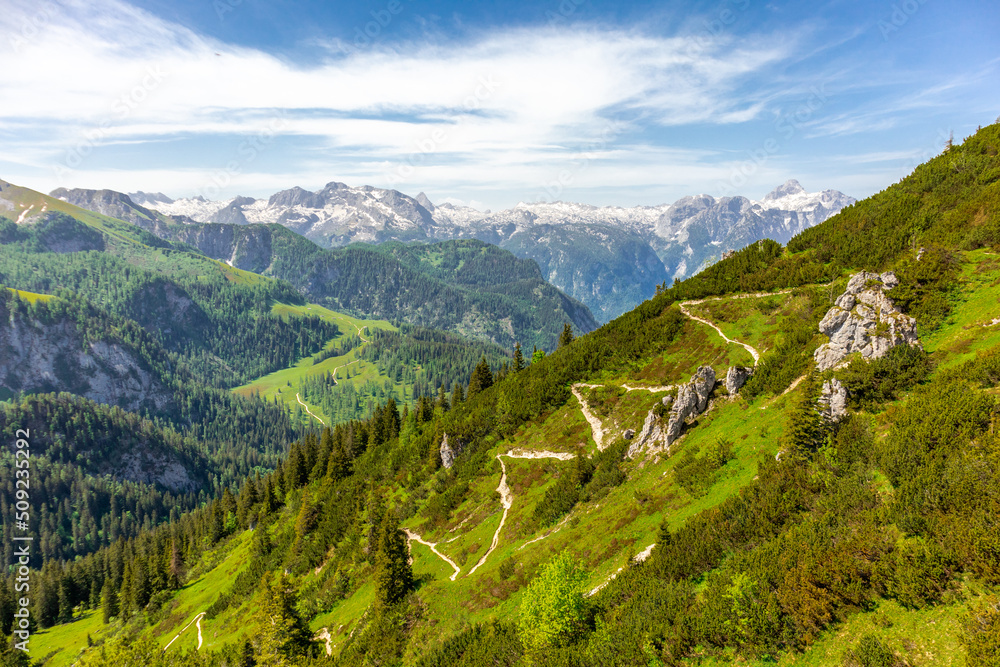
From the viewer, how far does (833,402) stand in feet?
103

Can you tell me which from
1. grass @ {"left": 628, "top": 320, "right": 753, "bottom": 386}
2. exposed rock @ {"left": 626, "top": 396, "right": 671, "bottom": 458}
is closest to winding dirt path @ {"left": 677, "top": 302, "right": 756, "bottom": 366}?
grass @ {"left": 628, "top": 320, "right": 753, "bottom": 386}

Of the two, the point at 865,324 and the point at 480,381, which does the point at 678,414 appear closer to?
the point at 865,324

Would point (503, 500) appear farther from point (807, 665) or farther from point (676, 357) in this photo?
point (807, 665)

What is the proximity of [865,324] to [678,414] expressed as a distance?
16.7 metres

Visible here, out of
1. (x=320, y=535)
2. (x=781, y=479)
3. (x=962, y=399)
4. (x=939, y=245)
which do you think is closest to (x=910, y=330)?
(x=962, y=399)

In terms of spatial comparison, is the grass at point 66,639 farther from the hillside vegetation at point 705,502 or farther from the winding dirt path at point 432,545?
the winding dirt path at point 432,545

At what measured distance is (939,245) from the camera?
4591 cm

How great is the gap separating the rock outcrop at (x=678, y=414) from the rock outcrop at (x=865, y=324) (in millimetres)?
9926

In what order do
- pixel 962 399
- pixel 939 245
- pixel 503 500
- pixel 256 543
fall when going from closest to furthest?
pixel 962 399
pixel 939 245
pixel 503 500
pixel 256 543

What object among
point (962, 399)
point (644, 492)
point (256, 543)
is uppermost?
point (962, 399)

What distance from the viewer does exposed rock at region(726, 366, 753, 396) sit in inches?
1747

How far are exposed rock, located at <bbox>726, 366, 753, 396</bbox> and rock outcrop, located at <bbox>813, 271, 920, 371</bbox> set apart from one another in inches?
262

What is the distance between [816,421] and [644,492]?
1507cm

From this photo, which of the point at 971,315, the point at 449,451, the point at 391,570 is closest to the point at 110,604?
the point at 449,451
